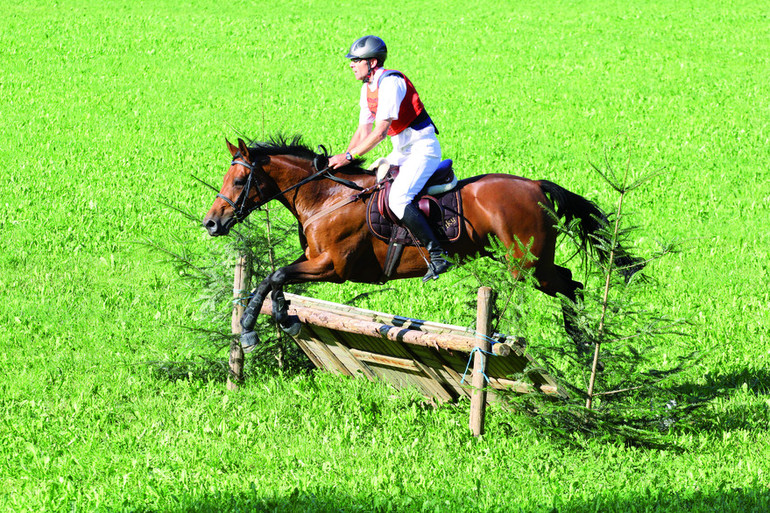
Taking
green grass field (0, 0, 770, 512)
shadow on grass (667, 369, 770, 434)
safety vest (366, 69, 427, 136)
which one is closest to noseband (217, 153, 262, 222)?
safety vest (366, 69, 427, 136)

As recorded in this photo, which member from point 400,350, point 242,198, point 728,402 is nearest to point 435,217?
point 400,350

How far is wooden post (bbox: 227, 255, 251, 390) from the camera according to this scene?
909cm

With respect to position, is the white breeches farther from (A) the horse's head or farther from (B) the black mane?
(A) the horse's head

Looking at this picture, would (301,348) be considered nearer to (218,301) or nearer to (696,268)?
(218,301)

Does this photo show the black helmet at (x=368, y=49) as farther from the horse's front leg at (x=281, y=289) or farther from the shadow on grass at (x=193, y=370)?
the shadow on grass at (x=193, y=370)

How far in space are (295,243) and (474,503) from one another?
8.87 metres

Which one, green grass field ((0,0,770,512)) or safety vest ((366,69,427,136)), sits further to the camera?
safety vest ((366,69,427,136))

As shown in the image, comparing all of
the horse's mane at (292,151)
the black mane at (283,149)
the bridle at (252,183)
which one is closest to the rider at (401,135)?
the bridle at (252,183)

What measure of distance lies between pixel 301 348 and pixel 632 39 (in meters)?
24.6

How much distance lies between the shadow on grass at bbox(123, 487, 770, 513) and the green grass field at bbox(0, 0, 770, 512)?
0.02m

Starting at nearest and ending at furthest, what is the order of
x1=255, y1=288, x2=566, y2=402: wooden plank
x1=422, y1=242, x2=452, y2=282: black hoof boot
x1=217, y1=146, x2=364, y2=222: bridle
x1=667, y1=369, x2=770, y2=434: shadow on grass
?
x1=255, y1=288, x2=566, y2=402: wooden plank, x1=667, y1=369, x2=770, y2=434: shadow on grass, x1=422, y1=242, x2=452, y2=282: black hoof boot, x1=217, y1=146, x2=364, y2=222: bridle

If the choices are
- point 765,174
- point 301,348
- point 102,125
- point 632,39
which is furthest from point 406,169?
point 632,39

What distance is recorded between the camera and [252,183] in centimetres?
867

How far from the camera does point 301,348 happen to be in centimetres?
928
